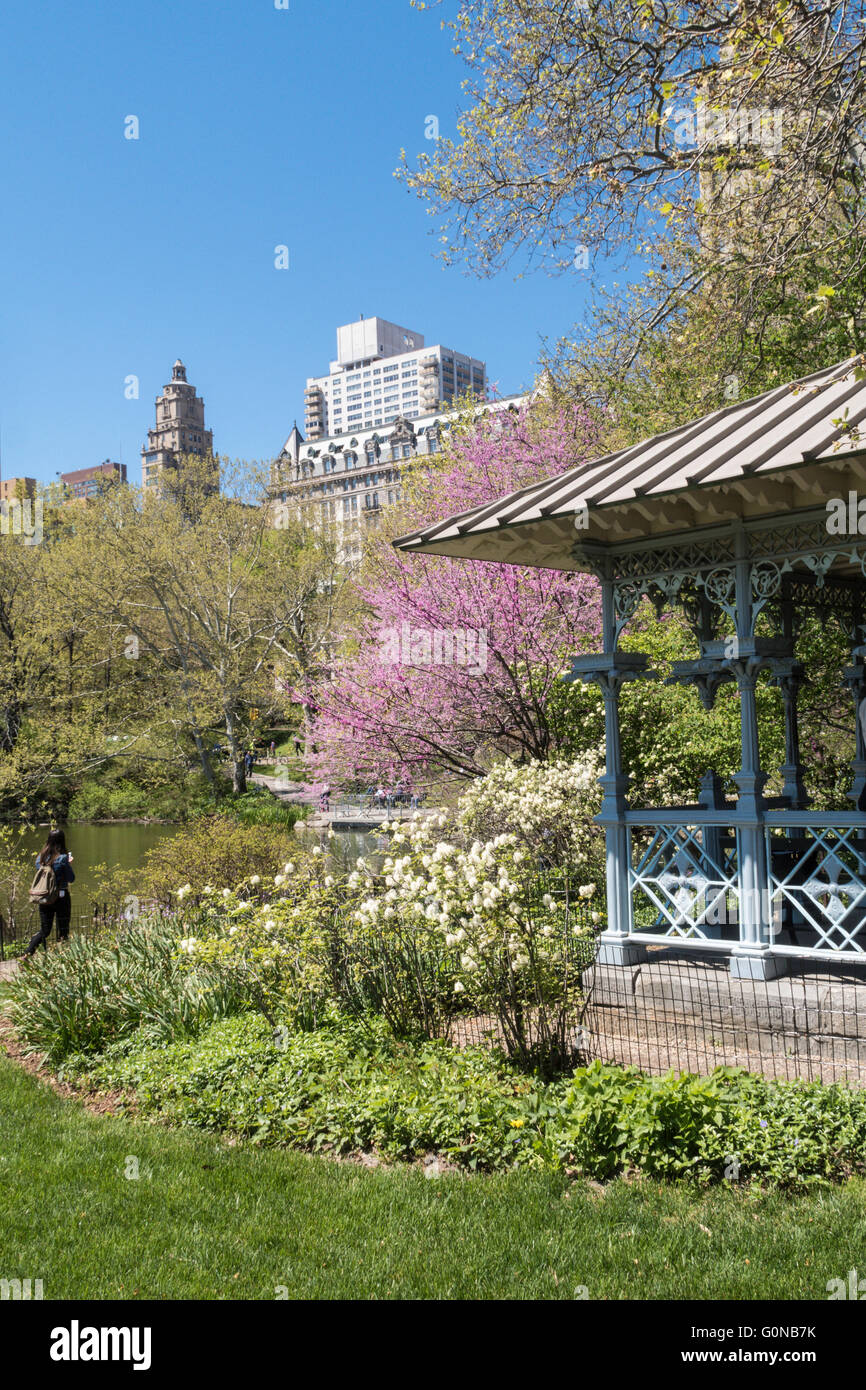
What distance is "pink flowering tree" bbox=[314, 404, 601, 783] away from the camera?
1416 centimetres

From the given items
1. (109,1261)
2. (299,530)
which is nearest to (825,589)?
(109,1261)

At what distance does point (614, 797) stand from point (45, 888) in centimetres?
787

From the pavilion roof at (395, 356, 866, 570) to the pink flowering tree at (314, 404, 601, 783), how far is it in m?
4.79

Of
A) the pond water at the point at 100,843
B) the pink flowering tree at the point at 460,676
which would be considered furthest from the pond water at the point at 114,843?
the pink flowering tree at the point at 460,676

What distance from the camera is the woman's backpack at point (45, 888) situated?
509 inches

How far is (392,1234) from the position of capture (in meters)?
4.55

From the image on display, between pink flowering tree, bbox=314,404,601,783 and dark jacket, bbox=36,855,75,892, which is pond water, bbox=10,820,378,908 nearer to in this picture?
dark jacket, bbox=36,855,75,892

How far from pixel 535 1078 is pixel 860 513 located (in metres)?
4.20

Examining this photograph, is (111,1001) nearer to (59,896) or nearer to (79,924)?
(59,896)

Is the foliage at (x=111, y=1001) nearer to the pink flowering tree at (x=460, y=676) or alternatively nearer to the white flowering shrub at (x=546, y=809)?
the white flowering shrub at (x=546, y=809)

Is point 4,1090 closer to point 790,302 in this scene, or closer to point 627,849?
point 627,849

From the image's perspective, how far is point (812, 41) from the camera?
10234 millimetres

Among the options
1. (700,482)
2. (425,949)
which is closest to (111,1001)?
(425,949)

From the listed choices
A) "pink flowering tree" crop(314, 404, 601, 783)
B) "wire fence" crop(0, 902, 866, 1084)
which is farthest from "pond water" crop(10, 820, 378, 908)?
"wire fence" crop(0, 902, 866, 1084)
